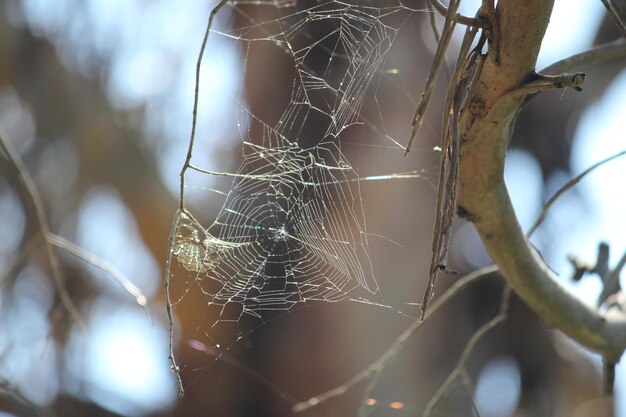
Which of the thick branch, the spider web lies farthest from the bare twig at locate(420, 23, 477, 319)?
the spider web

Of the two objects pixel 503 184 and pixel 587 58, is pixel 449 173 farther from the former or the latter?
pixel 587 58

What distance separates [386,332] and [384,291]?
0.45 m

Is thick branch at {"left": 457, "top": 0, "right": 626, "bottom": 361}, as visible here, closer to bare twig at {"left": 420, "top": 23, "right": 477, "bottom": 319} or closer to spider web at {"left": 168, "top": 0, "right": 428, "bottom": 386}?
bare twig at {"left": 420, "top": 23, "right": 477, "bottom": 319}

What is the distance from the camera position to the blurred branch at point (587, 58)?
4.07ft

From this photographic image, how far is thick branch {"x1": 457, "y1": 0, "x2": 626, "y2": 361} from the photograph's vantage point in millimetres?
935

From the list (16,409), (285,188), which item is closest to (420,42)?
(285,188)

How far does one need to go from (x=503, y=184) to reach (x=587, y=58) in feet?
1.06

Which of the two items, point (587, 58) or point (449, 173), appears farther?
point (587, 58)

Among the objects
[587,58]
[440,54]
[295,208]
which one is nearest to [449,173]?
[440,54]

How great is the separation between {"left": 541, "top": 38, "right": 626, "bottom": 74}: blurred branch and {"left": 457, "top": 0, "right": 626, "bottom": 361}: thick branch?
0.63 ft

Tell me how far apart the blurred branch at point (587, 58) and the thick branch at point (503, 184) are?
7.5 inches

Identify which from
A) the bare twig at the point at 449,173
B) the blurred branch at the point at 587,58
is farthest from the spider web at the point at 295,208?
the bare twig at the point at 449,173

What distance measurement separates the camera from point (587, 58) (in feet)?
4.21

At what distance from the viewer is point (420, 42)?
4910 millimetres
